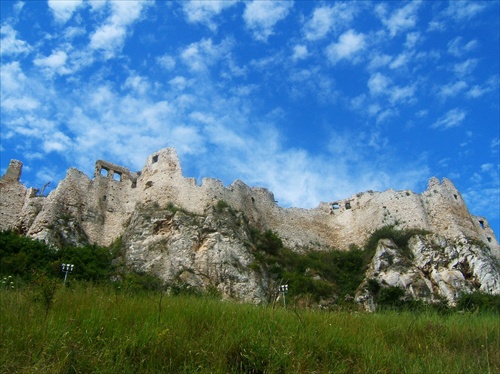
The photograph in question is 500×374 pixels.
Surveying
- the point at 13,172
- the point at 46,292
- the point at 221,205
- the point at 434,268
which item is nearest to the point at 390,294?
the point at 434,268

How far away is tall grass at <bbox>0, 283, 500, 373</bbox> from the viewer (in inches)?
238

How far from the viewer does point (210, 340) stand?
6.82 meters

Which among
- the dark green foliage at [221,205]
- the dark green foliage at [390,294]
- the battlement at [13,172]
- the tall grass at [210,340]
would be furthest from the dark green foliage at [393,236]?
the battlement at [13,172]

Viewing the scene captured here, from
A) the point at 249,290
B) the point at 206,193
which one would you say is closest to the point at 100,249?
the point at 206,193

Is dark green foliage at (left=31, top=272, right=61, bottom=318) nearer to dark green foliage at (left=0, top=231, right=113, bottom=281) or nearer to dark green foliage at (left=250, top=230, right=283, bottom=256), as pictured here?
dark green foliage at (left=0, top=231, right=113, bottom=281)

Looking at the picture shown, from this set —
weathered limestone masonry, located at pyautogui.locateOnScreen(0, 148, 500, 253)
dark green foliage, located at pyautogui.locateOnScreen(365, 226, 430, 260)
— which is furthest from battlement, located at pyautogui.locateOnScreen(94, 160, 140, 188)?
dark green foliage, located at pyautogui.locateOnScreen(365, 226, 430, 260)

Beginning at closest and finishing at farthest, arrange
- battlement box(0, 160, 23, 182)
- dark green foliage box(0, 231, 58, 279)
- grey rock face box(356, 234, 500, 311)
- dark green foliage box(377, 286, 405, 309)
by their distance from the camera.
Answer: dark green foliage box(0, 231, 58, 279) → dark green foliage box(377, 286, 405, 309) → grey rock face box(356, 234, 500, 311) → battlement box(0, 160, 23, 182)

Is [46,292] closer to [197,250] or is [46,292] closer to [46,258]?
[46,258]

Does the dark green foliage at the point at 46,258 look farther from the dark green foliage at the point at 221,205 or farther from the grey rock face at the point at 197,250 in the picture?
the dark green foliage at the point at 221,205

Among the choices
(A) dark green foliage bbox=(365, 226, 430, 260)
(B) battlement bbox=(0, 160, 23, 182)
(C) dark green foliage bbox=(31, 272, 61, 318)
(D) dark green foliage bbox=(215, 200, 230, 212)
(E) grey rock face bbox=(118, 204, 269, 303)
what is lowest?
(C) dark green foliage bbox=(31, 272, 61, 318)

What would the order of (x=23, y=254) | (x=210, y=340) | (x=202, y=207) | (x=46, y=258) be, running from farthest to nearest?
(x=202, y=207) < (x=46, y=258) < (x=23, y=254) < (x=210, y=340)

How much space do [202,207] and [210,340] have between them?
899 inches

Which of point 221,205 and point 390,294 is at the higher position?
point 221,205

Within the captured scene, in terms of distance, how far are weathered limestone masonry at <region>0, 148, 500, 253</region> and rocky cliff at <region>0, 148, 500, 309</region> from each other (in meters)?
0.07
